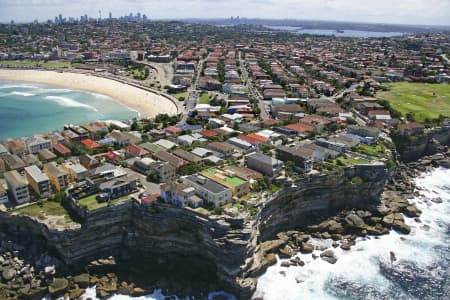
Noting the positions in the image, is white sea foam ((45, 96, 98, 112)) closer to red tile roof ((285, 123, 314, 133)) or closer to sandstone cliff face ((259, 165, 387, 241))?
red tile roof ((285, 123, 314, 133))

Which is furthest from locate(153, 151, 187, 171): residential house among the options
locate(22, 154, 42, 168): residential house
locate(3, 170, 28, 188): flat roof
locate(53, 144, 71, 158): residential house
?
locate(3, 170, 28, 188): flat roof

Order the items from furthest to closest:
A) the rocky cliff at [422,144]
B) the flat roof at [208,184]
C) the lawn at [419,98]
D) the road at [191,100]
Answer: the lawn at [419,98] < the road at [191,100] < the rocky cliff at [422,144] < the flat roof at [208,184]

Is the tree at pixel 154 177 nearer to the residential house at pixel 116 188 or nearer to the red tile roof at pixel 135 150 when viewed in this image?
the residential house at pixel 116 188

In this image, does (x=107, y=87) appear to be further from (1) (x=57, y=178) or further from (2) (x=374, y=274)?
(2) (x=374, y=274)

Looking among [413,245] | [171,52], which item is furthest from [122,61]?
[413,245]

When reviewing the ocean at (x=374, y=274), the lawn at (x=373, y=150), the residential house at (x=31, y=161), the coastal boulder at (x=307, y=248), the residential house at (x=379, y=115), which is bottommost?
the ocean at (x=374, y=274)

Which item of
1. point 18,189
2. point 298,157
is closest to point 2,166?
point 18,189

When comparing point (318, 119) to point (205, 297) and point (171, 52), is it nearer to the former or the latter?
point (205, 297)

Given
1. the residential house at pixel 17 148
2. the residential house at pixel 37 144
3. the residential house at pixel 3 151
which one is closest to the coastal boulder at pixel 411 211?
the residential house at pixel 37 144
